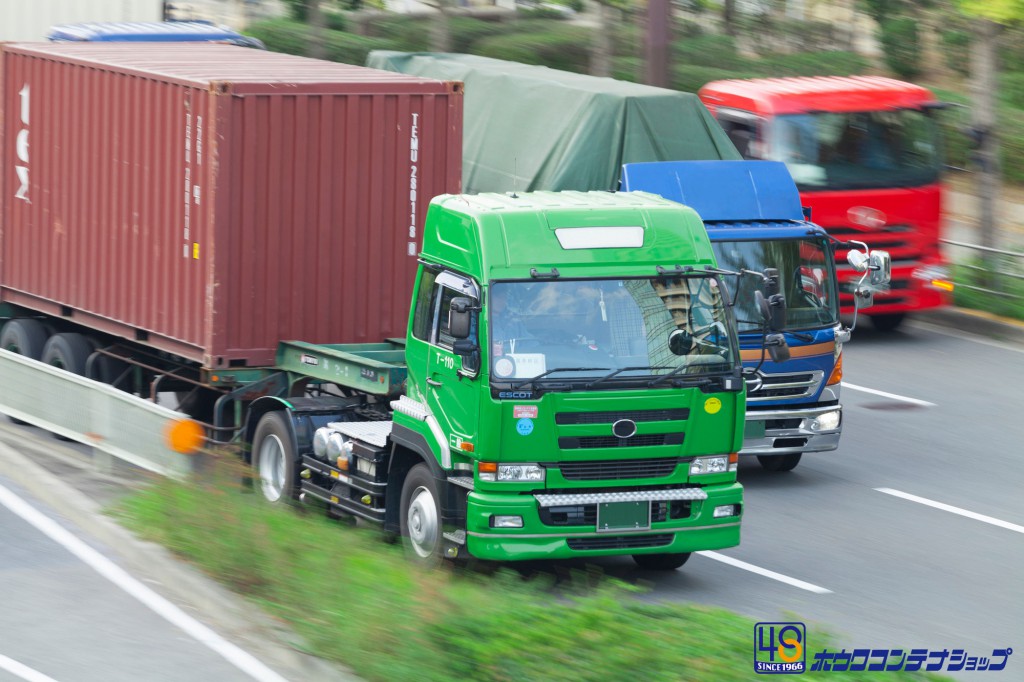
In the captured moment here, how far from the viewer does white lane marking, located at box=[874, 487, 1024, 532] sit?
12758mm

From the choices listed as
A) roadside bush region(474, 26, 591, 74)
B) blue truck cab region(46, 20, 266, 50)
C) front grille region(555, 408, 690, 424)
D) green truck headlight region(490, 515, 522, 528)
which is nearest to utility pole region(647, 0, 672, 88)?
blue truck cab region(46, 20, 266, 50)

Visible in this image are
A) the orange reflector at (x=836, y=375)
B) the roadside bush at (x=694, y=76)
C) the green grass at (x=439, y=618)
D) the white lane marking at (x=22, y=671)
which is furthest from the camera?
the roadside bush at (x=694, y=76)

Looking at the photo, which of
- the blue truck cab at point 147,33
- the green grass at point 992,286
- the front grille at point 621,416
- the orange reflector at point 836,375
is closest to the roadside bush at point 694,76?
the green grass at point 992,286

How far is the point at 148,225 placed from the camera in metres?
13.5

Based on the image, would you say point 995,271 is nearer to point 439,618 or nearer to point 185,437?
point 185,437

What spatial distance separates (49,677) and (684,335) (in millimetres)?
4411

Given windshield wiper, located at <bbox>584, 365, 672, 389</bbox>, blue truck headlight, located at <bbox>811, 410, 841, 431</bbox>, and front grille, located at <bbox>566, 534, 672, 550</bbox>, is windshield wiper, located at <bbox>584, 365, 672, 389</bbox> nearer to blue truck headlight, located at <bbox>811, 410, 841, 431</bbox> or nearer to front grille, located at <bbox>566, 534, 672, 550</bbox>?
front grille, located at <bbox>566, 534, 672, 550</bbox>

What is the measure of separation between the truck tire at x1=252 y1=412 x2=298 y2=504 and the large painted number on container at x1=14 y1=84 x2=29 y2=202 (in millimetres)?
4473

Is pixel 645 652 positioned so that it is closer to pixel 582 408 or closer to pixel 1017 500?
pixel 582 408

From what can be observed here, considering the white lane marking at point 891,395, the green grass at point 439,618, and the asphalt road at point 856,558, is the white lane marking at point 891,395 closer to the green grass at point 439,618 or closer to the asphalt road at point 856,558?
the asphalt road at point 856,558

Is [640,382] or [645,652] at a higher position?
[640,382]

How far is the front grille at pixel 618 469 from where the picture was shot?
33.5ft

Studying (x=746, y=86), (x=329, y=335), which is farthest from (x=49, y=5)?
(x=329, y=335)

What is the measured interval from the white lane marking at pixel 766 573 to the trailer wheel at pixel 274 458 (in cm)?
313
